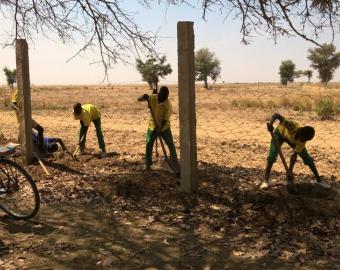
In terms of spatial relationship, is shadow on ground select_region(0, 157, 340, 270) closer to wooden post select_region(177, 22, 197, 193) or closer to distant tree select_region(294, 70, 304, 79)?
wooden post select_region(177, 22, 197, 193)

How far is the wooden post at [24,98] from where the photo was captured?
296 inches

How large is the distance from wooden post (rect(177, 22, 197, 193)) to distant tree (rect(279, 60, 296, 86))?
7409cm

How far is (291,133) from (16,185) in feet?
11.3

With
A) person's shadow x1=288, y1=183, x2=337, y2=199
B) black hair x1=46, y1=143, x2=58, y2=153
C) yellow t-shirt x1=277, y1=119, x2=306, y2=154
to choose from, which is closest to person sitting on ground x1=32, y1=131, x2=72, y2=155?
black hair x1=46, y1=143, x2=58, y2=153

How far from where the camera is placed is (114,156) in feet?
30.0

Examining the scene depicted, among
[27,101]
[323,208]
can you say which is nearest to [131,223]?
[323,208]

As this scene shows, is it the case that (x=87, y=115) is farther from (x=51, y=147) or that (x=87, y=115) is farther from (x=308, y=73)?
(x=308, y=73)

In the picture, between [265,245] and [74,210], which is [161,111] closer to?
[74,210]

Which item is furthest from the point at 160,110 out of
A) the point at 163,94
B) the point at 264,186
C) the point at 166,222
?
the point at 166,222

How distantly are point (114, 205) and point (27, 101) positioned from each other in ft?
9.03

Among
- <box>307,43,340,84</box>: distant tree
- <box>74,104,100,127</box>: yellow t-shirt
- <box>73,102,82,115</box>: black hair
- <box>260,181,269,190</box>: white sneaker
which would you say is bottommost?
<box>260,181,269,190</box>: white sneaker

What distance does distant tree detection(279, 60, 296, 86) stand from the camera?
77544 mm

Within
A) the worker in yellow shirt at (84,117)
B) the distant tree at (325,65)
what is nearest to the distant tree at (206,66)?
the distant tree at (325,65)

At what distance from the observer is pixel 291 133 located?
21.1ft
